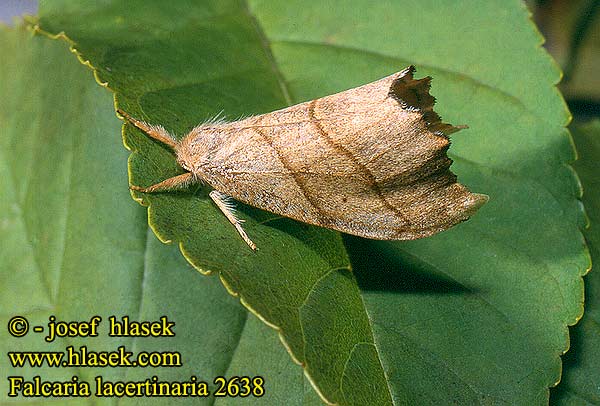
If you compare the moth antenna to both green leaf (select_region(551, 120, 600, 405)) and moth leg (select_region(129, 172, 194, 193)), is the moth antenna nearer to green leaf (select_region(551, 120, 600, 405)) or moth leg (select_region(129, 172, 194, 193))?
moth leg (select_region(129, 172, 194, 193))

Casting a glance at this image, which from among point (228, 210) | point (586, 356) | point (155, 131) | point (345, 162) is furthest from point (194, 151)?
point (586, 356)

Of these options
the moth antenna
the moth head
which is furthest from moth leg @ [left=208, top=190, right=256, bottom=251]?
the moth antenna

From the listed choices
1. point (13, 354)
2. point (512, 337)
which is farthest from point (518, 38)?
point (13, 354)

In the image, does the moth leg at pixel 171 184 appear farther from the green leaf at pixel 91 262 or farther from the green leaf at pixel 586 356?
the green leaf at pixel 586 356

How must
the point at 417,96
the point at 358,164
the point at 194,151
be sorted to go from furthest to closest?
1. the point at 194,151
2. the point at 358,164
3. the point at 417,96

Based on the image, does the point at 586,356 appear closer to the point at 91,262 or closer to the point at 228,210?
the point at 228,210

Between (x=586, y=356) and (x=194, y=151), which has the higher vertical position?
(x=194, y=151)

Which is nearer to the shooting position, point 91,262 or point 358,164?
point 358,164
